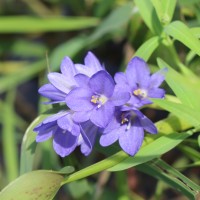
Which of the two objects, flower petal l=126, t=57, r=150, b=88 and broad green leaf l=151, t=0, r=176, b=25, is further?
broad green leaf l=151, t=0, r=176, b=25

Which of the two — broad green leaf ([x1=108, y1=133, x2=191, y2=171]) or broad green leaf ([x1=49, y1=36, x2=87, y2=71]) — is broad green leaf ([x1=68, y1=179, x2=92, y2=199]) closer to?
broad green leaf ([x1=108, y1=133, x2=191, y2=171])

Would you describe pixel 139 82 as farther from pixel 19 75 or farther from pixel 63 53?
pixel 19 75

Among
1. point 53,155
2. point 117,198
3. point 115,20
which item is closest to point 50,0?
point 115,20

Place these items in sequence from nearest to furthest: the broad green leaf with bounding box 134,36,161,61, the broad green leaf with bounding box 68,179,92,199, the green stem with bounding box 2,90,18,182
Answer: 1. the broad green leaf with bounding box 134,36,161,61
2. the broad green leaf with bounding box 68,179,92,199
3. the green stem with bounding box 2,90,18,182

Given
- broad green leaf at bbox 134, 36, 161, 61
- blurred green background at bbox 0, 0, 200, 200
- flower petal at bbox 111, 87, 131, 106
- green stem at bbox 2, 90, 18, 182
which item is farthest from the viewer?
green stem at bbox 2, 90, 18, 182

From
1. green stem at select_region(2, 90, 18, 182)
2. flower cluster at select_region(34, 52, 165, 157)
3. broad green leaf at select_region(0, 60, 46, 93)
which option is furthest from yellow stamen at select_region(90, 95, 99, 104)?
broad green leaf at select_region(0, 60, 46, 93)

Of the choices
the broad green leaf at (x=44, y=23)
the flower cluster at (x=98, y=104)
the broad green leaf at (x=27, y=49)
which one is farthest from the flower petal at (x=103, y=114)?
the broad green leaf at (x=27, y=49)
